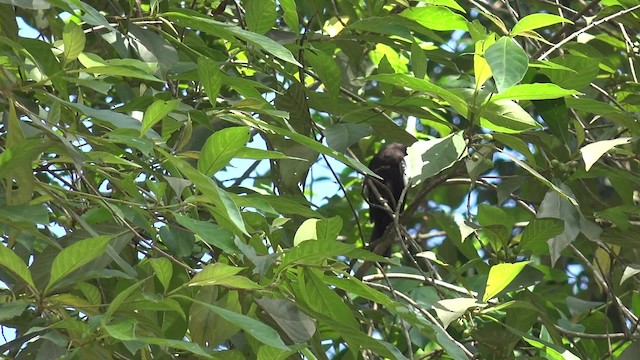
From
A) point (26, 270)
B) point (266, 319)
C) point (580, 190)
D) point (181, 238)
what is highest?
point (26, 270)

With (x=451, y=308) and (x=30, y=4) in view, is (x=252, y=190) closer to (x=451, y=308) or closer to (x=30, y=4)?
(x=451, y=308)

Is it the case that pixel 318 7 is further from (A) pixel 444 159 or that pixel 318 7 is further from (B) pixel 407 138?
(A) pixel 444 159

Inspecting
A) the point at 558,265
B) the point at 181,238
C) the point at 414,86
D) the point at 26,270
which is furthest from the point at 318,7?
the point at 558,265

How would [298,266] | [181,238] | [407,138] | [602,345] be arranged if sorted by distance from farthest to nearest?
1. [602,345]
2. [407,138]
3. [181,238]
4. [298,266]

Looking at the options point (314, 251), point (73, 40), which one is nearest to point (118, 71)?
point (73, 40)

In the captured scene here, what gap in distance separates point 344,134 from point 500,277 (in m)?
0.33

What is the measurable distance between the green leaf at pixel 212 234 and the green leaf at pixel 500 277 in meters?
0.55

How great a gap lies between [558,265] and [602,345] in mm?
1240

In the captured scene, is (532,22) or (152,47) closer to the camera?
(532,22)

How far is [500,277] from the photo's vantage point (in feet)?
5.40

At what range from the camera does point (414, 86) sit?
4.94 feet

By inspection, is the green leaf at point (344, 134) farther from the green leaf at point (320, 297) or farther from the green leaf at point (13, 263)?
the green leaf at point (13, 263)

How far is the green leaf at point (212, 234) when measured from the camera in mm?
1217

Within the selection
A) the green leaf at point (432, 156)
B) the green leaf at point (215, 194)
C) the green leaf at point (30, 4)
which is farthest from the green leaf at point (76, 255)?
the green leaf at point (432, 156)
